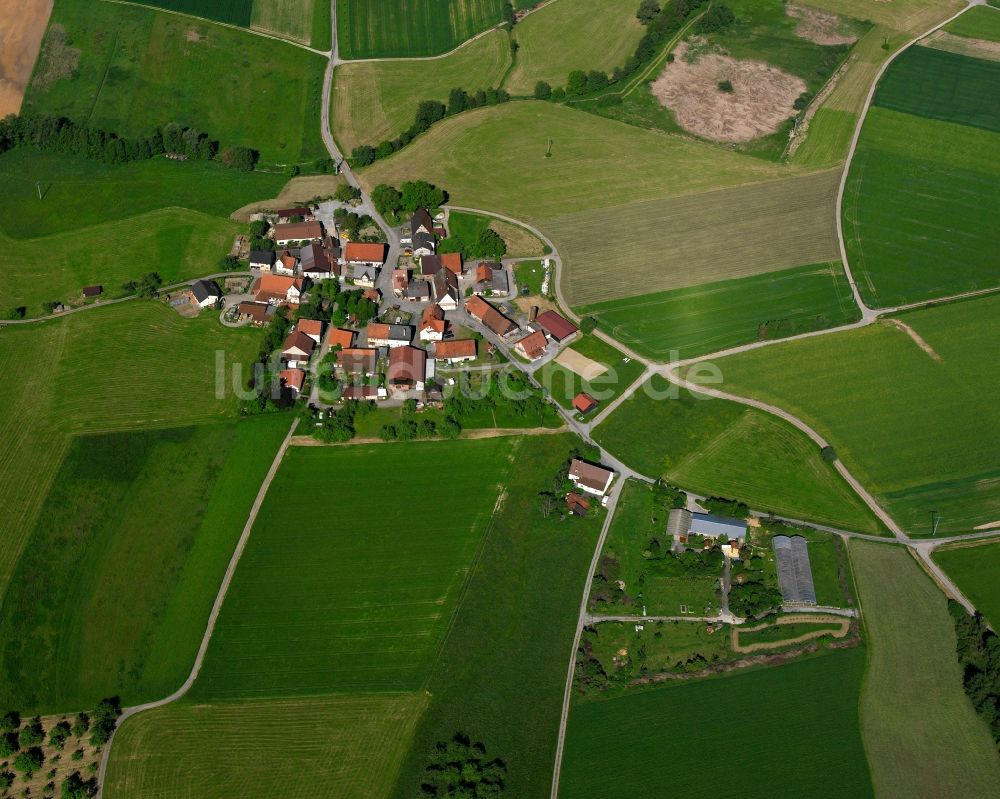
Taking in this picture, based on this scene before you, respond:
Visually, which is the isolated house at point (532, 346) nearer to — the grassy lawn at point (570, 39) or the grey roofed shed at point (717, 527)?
the grey roofed shed at point (717, 527)

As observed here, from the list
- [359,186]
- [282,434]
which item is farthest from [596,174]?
[282,434]

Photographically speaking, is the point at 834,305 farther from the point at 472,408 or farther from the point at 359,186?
the point at 359,186

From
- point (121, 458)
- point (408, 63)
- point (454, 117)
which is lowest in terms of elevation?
point (121, 458)

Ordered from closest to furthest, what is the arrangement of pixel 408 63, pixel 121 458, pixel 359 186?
pixel 121 458, pixel 359 186, pixel 408 63

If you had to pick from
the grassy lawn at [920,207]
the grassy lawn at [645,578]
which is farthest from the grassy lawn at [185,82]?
the grassy lawn at [920,207]

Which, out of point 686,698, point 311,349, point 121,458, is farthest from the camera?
point 311,349
